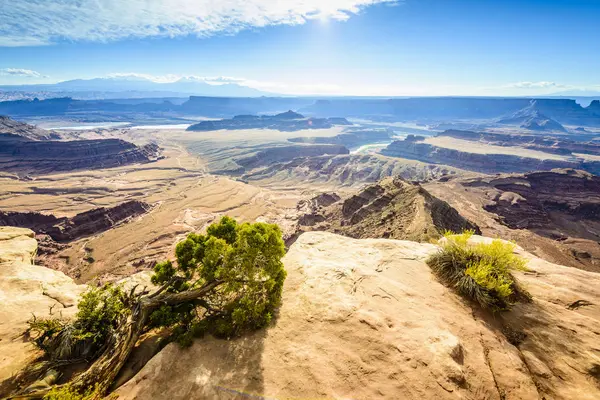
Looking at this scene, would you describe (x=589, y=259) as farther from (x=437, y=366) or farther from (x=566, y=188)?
(x=437, y=366)

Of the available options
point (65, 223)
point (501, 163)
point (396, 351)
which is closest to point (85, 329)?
point (396, 351)

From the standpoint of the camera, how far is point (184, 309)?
10.2 meters

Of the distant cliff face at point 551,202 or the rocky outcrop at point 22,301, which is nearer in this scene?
the rocky outcrop at point 22,301

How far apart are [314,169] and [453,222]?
4820 inches

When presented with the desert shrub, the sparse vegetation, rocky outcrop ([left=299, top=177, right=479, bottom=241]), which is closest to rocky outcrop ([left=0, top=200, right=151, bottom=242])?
rocky outcrop ([left=299, top=177, right=479, bottom=241])

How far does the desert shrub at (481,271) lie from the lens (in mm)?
9859

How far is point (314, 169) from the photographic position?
16288cm

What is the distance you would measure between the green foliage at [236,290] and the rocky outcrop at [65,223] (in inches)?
3026

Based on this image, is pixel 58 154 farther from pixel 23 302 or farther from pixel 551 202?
pixel 551 202

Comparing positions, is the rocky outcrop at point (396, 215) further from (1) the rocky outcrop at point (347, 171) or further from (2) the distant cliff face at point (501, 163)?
(2) the distant cliff face at point (501, 163)

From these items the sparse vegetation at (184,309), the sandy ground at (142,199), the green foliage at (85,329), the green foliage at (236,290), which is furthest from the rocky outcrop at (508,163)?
the green foliage at (85,329)

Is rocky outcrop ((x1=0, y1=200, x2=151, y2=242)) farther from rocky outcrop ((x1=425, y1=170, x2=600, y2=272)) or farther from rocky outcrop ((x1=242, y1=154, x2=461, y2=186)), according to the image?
rocky outcrop ((x1=425, y1=170, x2=600, y2=272))

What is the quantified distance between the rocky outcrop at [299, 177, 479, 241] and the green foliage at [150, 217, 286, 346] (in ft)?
78.8

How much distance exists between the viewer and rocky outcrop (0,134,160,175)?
13486 cm
